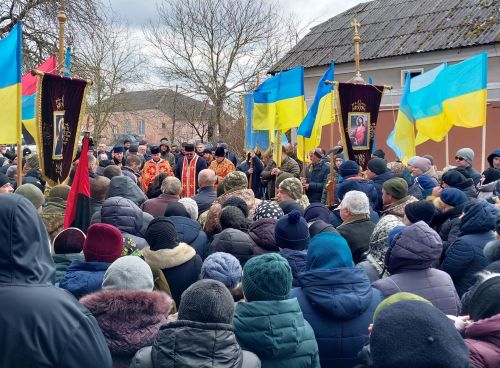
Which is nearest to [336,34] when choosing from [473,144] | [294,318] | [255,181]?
[473,144]

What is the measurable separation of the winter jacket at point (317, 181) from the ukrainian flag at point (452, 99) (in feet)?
5.61

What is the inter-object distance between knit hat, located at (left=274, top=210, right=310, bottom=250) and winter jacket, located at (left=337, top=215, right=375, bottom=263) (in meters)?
0.73

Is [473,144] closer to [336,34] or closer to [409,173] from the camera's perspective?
[336,34]

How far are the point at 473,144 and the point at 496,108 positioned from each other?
140 centimetres

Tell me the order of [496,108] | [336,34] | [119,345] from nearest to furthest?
[119,345]
[496,108]
[336,34]

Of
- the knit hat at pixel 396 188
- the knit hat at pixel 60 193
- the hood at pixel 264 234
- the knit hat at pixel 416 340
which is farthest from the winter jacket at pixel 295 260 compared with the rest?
the knit hat at pixel 60 193

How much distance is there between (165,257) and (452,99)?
658 cm

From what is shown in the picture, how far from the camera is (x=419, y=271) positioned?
359 cm

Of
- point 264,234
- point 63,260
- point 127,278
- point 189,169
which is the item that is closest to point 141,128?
point 189,169

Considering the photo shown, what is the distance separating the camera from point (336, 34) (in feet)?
90.7

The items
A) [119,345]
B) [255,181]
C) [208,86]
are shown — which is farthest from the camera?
[208,86]

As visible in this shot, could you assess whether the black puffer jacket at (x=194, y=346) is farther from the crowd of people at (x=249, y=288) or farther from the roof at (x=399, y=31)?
the roof at (x=399, y=31)

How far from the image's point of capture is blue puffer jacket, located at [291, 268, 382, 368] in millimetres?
3178

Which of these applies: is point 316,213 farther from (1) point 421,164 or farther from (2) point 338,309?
(1) point 421,164
